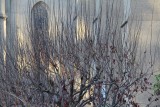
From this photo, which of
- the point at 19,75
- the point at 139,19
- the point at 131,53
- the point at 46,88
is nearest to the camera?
the point at 46,88

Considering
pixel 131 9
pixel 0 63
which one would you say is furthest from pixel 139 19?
pixel 0 63

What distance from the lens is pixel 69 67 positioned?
966cm

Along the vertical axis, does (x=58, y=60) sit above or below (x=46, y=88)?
above

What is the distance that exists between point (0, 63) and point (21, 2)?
12473 millimetres

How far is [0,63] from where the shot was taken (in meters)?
11.8

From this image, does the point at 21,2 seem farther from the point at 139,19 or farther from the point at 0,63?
the point at 0,63

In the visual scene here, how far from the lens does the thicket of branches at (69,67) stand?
9.49m

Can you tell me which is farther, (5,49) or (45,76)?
(5,49)

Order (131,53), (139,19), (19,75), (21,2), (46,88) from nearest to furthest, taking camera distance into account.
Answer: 1. (46,88)
2. (19,75)
3. (131,53)
4. (139,19)
5. (21,2)

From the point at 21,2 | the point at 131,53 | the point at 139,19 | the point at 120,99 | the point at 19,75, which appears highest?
the point at 21,2

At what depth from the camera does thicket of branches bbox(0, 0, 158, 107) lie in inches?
374

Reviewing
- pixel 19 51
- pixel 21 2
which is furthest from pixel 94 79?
pixel 21 2

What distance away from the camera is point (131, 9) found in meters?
17.4

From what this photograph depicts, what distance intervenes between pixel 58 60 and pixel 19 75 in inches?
43.5
